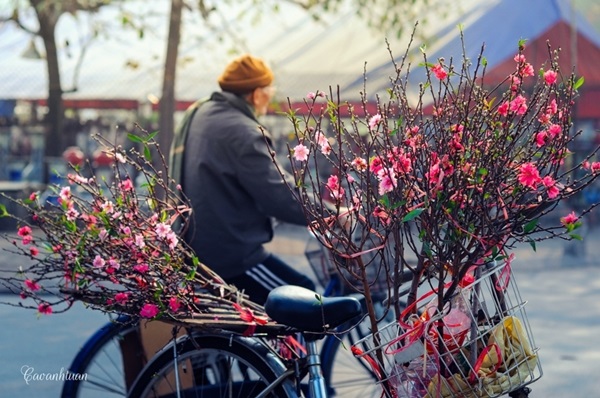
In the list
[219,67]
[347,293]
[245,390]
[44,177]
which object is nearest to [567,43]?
[219,67]

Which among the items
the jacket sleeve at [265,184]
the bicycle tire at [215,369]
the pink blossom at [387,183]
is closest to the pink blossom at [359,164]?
the pink blossom at [387,183]

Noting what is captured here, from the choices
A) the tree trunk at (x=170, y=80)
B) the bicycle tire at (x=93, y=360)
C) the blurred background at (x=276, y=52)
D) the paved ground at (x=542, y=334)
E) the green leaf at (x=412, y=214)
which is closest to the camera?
the green leaf at (x=412, y=214)

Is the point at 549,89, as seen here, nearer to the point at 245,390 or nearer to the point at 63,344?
the point at 245,390

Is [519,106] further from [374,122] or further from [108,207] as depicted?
[108,207]

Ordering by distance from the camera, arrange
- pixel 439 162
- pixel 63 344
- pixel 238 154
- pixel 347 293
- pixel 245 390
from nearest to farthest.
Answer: pixel 439 162 → pixel 245 390 → pixel 238 154 → pixel 347 293 → pixel 63 344

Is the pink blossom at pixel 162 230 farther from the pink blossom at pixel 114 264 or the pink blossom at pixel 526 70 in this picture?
the pink blossom at pixel 526 70

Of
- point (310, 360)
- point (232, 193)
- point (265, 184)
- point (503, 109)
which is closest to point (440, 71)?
point (503, 109)

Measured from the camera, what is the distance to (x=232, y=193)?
496 cm

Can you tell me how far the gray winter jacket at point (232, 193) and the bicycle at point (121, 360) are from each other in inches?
18.8

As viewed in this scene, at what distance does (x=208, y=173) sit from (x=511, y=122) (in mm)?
2152

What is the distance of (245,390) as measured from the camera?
383 centimetres

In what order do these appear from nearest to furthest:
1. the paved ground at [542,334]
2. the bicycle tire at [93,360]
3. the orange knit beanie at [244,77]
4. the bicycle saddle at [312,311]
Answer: the bicycle saddle at [312,311]
the bicycle tire at [93,360]
the orange knit beanie at [244,77]
the paved ground at [542,334]

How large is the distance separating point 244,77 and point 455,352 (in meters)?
2.44

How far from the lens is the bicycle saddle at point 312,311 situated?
11.0 feet
